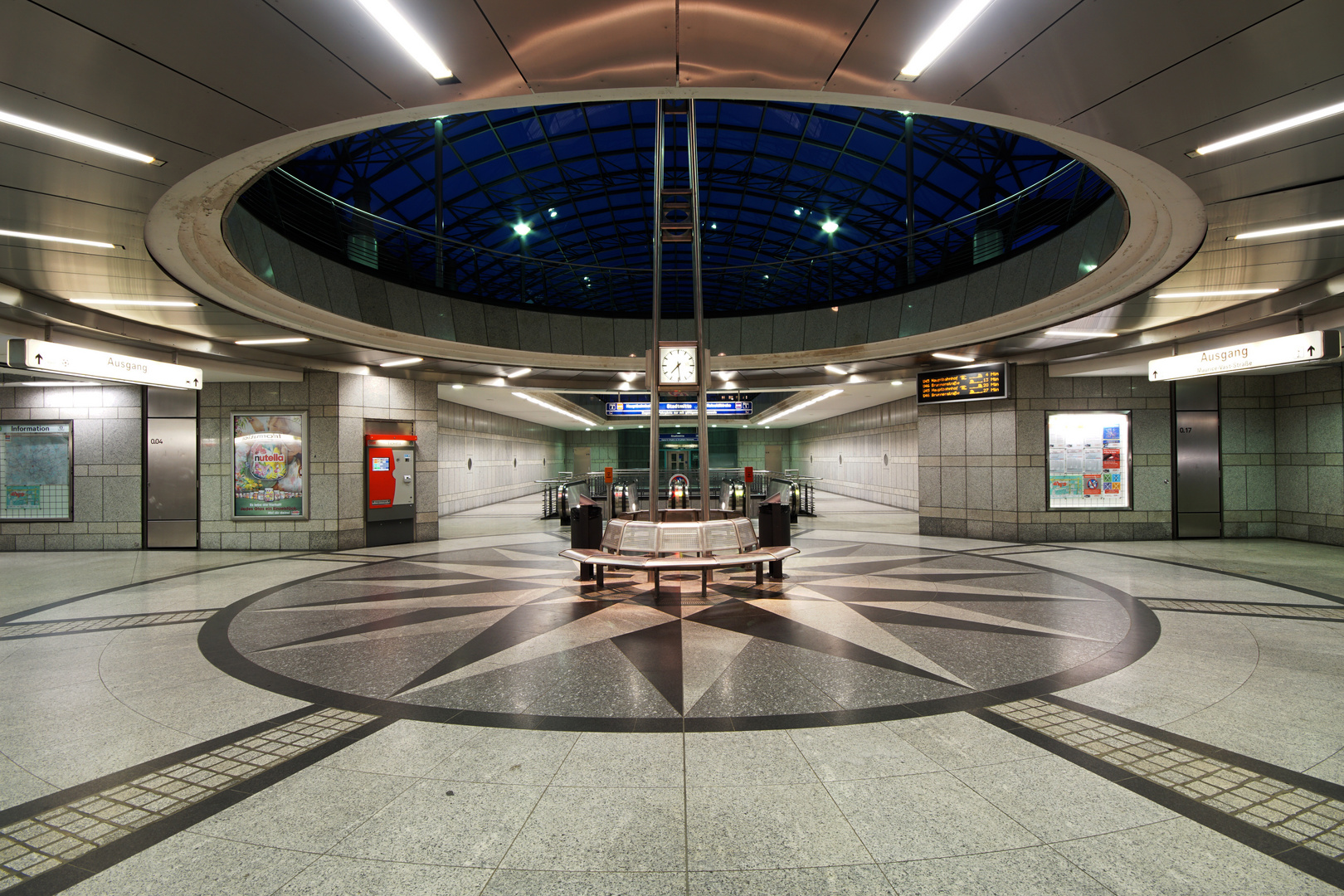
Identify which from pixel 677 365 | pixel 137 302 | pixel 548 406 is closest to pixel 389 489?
pixel 137 302

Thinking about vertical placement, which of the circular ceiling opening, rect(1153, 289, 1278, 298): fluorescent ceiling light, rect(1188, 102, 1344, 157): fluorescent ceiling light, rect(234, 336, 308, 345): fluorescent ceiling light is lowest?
rect(234, 336, 308, 345): fluorescent ceiling light

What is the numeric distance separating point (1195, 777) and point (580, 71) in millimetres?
5881

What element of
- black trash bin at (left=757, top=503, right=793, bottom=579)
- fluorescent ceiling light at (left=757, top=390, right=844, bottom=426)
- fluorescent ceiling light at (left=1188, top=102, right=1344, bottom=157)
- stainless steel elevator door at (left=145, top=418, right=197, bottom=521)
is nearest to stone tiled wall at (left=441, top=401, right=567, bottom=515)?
stainless steel elevator door at (left=145, top=418, right=197, bottom=521)

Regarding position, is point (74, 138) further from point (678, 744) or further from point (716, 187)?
point (716, 187)

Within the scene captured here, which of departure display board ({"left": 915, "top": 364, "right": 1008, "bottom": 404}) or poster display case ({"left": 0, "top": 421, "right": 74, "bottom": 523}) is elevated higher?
departure display board ({"left": 915, "top": 364, "right": 1008, "bottom": 404})

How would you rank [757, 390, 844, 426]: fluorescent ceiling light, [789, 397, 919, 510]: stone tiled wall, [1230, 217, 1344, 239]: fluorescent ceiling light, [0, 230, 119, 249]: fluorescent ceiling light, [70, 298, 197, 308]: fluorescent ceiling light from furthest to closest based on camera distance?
[789, 397, 919, 510]: stone tiled wall, [757, 390, 844, 426]: fluorescent ceiling light, [70, 298, 197, 308]: fluorescent ceiling light, [1230, 217, 1344, 239]: fluorescent ceiling light, [0, 230, 119, 249]: fluorescent ceiling light

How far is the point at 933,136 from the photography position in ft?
56.1

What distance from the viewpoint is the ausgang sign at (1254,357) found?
7.38 metres

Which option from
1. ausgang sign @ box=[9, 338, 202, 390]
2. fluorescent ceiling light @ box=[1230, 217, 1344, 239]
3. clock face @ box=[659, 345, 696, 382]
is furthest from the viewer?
clock face @ box=[659, 345, 696, 382]

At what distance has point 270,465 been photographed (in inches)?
508

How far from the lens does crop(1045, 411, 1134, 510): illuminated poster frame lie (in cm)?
1338

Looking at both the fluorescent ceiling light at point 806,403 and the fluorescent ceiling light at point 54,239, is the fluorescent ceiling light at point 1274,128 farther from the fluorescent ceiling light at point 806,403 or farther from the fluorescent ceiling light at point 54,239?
the fluorescent ceiling light at point 806,403

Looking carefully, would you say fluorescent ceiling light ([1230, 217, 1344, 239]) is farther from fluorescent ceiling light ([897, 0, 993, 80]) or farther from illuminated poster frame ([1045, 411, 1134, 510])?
illuminated poster frame ([1045, 411, 1134, 510])

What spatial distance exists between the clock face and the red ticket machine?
7.89 m
